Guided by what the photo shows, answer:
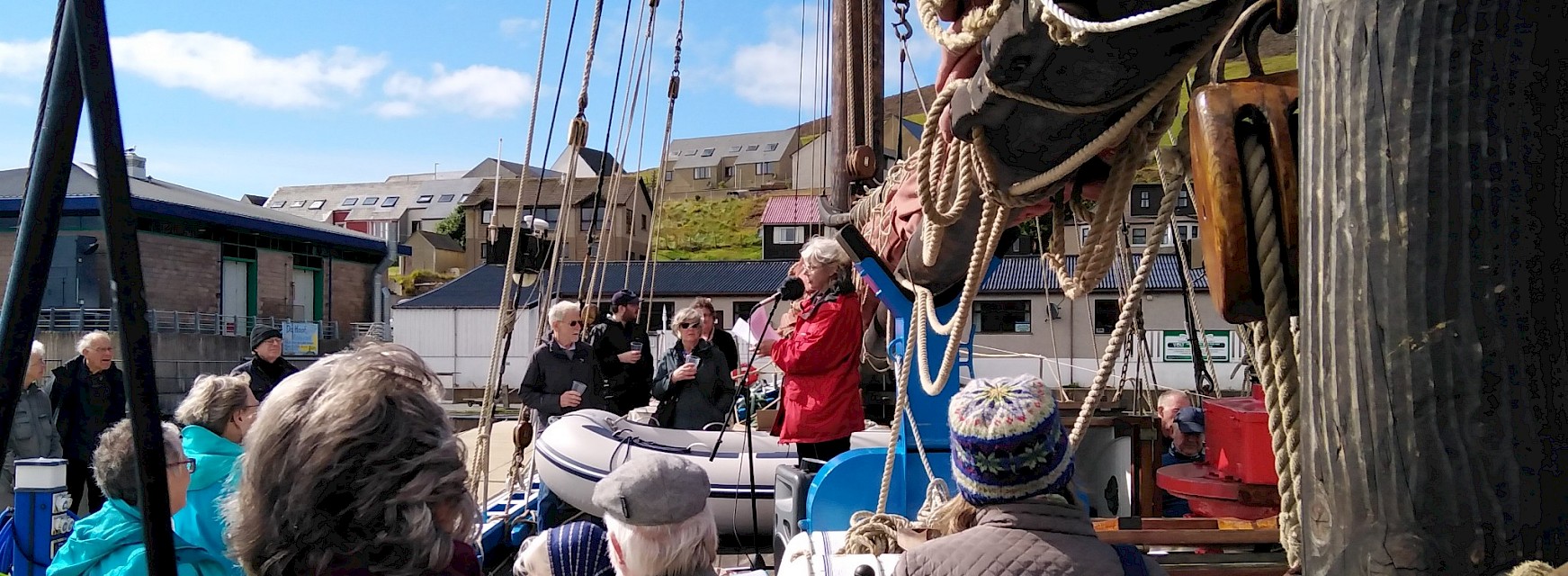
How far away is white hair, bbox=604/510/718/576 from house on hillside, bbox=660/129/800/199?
230 ft

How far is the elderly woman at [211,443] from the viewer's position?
2.33 metres

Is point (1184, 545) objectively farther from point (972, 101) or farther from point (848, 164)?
point (848, 164)

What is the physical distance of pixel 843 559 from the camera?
2.26 meters

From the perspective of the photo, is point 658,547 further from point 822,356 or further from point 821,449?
point 821,449

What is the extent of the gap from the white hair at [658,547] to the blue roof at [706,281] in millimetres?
22997

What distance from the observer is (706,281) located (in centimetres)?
2742

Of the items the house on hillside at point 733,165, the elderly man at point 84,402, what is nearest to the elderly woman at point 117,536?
the elderly man at point 84,402

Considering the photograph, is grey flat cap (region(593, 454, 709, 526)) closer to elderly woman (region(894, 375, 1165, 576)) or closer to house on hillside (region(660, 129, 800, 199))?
elderly woman (region(894, 375, 1165, 576))

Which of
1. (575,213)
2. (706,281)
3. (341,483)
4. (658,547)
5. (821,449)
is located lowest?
(821,449)

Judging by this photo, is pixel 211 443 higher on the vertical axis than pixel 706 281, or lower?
lower

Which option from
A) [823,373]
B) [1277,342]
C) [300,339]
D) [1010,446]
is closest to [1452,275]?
[1277,342]

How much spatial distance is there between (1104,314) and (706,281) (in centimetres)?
1061

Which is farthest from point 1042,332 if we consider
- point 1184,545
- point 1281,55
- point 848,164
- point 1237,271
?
point 1281,55

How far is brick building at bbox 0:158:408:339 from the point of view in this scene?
70.7 ft
